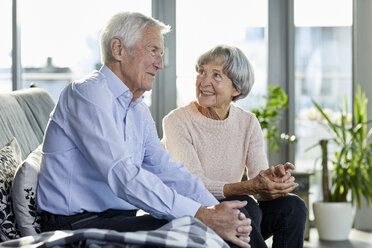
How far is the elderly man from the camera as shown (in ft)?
5.94

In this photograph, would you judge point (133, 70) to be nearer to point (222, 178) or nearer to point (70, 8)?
point (222, 178)

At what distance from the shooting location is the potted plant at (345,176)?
445cm

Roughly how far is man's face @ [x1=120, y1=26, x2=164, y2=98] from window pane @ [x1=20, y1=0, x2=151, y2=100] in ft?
9.17

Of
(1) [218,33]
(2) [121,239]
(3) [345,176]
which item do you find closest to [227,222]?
(2) [121,239]

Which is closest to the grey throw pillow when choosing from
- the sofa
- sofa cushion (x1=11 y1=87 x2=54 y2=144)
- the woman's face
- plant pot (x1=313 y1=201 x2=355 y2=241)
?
the sofa

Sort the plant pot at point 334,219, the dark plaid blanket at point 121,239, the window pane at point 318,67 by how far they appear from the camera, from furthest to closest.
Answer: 1. the window pane at point 318,67
2. the plant pot at point 334,219
3. the dark plaid blanket at point 121,239

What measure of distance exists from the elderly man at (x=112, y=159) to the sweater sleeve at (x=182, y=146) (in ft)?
1.78

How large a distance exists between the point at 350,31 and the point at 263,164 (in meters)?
2.66

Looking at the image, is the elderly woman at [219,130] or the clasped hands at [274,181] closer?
the clasped hands at [274,181]

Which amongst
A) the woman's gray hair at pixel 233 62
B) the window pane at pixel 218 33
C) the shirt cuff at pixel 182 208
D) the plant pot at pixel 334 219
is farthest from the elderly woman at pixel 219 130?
the window pane at pixel 218 33

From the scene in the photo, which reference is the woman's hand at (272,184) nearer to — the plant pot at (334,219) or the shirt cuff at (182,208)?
the shirt cuff at (182,208)

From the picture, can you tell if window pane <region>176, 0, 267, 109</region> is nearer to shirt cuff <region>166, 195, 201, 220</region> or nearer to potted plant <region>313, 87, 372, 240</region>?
potted plant <region>313, 87, 372, 240</region>

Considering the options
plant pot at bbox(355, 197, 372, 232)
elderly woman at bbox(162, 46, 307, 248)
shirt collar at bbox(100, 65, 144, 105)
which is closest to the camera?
shirt collar at bbox(100, 65, 144, 105)

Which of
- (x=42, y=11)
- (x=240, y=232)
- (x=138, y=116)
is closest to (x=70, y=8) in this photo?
(x=42, y=11)
